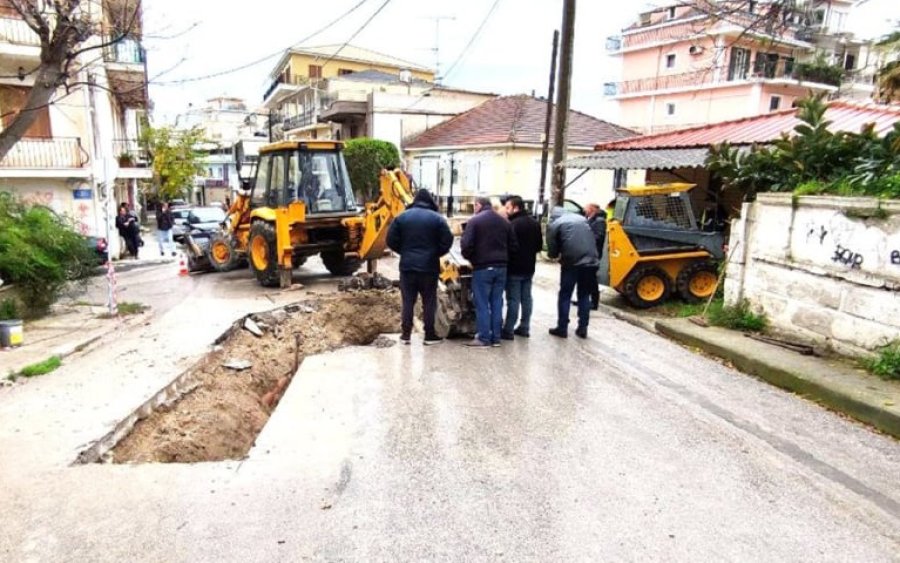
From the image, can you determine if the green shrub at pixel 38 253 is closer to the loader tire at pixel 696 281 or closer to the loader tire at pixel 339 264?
the loader tire at pixel 339 264

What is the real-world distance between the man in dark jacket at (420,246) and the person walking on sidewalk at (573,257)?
1.48m

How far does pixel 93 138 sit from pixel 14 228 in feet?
34.1

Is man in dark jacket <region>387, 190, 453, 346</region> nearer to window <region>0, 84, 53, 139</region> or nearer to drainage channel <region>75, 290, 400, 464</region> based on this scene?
drainage channel <region>75, 290, 400, 464</region>

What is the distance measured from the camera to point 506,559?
10.2ft

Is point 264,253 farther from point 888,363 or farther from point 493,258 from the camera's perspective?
point 888,363

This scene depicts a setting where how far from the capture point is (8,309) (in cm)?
825

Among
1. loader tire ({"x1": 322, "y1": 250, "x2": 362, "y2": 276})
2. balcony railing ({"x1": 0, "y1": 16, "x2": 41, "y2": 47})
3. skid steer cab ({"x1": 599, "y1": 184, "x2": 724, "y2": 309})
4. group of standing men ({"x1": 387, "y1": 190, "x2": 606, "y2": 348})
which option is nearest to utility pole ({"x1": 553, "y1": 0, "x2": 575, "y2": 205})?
skid steer cab ({"x1": 599, "y1": 184, "x2": 724, "y2": 309})

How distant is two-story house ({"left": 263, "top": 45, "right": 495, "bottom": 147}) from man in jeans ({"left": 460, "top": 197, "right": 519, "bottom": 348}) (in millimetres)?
25408

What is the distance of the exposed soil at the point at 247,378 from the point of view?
4930 millimetres

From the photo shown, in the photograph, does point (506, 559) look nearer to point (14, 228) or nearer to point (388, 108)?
point (14, 228)

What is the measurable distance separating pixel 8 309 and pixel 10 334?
1262mm

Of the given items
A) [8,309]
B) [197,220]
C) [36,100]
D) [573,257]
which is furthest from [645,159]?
[197,220]

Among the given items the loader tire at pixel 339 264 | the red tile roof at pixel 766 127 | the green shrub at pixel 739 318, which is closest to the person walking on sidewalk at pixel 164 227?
the loader tire at pixel 339 264

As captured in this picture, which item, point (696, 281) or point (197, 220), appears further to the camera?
point (197, 220)
